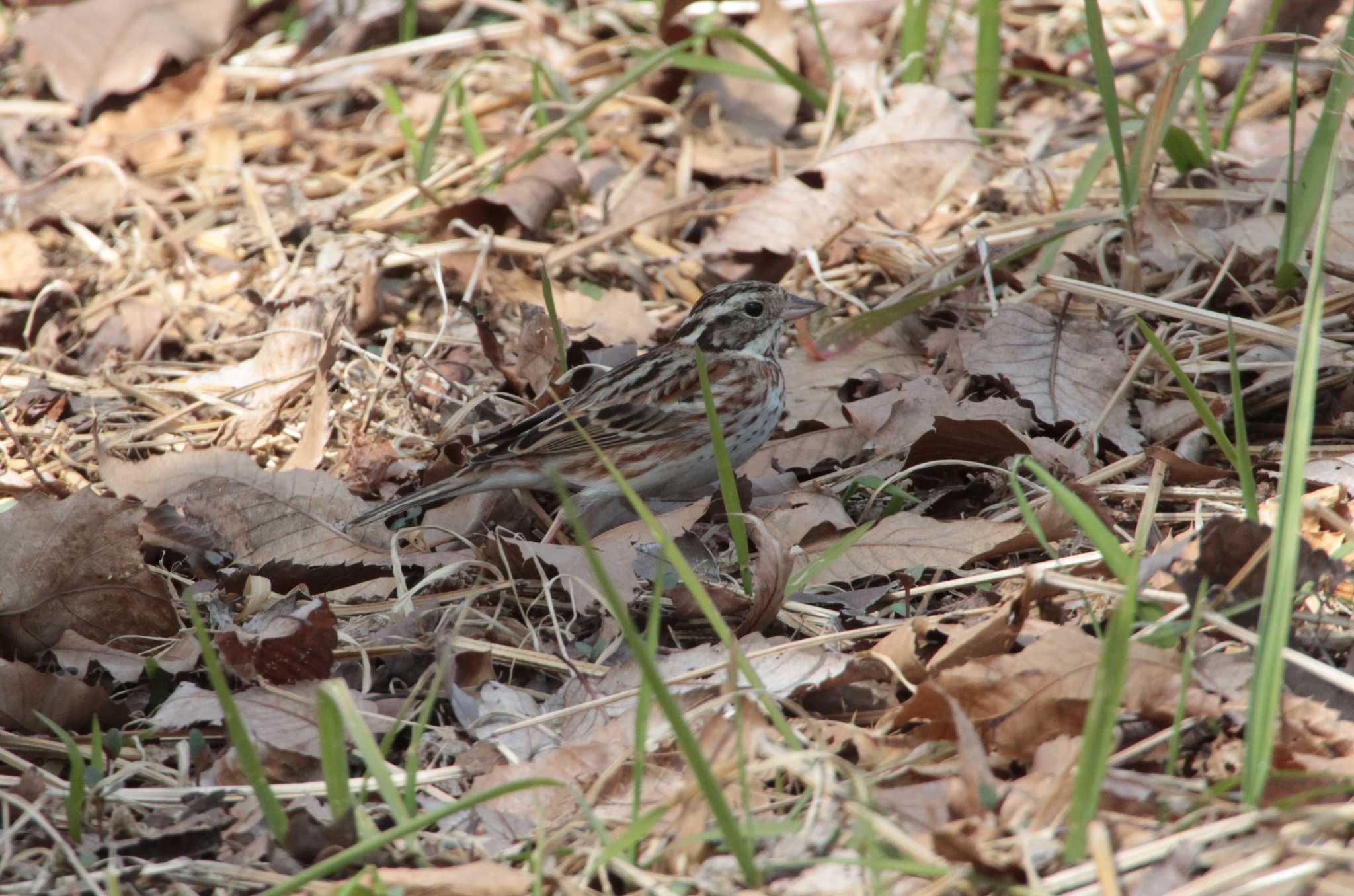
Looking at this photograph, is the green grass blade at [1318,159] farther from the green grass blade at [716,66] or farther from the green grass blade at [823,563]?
the green grass blade at [716,66]

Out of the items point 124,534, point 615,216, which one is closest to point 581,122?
point 615,216

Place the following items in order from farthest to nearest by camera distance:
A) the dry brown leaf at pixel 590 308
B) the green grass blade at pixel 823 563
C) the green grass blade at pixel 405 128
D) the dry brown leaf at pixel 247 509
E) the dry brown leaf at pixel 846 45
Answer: the dry brown leaf at pixel 846 45, the green grass blade at pixel 405 128, the dry brown leaf at pixel 590 308, the dry brown leaf at pixel 247 509, the green grass blade at pixel 823 563

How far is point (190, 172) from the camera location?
7.79 m

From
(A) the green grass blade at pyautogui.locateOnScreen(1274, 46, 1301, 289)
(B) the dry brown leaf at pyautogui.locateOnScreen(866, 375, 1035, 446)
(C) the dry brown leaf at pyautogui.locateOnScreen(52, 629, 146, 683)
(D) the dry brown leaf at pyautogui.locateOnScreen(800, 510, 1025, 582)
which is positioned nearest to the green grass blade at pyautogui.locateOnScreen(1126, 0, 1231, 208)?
(A) the green grass blade at pyautogui.locateOnScreen(1274, 46, 1301, 289)

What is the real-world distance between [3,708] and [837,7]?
20.7ft

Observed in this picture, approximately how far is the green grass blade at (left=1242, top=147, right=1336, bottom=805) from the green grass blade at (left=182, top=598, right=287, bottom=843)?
1964mm

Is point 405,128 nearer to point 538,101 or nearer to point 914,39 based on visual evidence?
point 538,101

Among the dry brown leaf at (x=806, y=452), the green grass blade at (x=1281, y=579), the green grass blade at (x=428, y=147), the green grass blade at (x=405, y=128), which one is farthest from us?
the green grass blade at (x=405, y=128)

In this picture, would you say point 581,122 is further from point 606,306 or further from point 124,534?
point 124,534

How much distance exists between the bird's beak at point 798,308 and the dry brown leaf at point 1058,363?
0.73 m

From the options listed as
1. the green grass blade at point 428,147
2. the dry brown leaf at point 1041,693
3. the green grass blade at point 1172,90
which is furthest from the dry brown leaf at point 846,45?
the dry brown leaf at point 1041,693

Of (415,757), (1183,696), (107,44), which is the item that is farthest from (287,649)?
(107,44)

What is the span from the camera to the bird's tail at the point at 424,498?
4652mm

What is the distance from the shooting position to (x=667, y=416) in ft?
17.6
